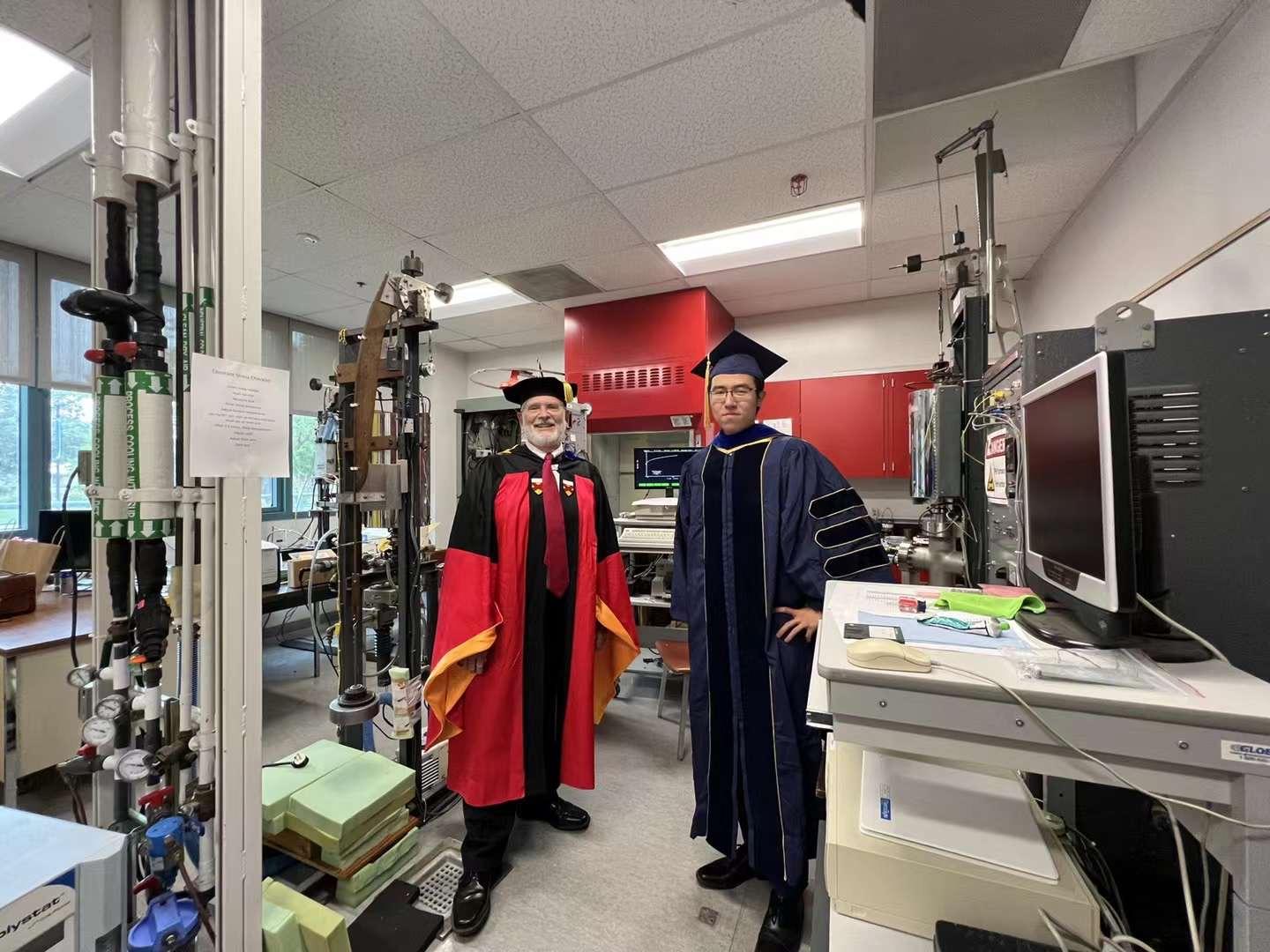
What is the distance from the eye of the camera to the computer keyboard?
279 cm

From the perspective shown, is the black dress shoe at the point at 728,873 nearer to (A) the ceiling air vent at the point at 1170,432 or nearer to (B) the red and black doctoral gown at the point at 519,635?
(B) the red and black doctoral gown at the point at 519,635

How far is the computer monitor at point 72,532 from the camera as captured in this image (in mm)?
2691

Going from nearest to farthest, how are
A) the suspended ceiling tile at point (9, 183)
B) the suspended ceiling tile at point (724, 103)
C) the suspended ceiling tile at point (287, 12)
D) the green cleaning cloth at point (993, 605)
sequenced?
the green cleaning cloth at point (993, 605) < the suspended ceiling tile at point (287, 12) < the suspended ceiling tile at point (724, 103) < the suspended ceiling tile at point (9, 183)

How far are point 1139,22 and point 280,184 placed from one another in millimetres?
3135

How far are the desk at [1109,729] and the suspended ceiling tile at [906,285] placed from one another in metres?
3.20

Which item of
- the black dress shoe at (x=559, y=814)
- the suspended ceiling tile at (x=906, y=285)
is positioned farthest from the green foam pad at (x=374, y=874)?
the suspended ceiling tile at (x=906, y=285)

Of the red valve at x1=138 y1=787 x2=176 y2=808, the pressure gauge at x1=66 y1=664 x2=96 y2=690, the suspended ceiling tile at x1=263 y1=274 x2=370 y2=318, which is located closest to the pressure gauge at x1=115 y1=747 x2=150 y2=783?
the red valve at x1=138 y1=787 x2=176 y2=808

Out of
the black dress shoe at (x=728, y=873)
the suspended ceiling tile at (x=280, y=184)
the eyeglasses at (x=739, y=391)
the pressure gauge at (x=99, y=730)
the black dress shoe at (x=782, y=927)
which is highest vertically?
the suspended ceiling tile at (x=280, y=184)

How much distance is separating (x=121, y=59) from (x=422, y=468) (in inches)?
50.5

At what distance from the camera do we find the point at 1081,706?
21.4 inches

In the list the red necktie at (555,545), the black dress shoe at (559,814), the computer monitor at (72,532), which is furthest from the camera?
the computer monitor at (72,532)

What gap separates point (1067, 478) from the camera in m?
0.79

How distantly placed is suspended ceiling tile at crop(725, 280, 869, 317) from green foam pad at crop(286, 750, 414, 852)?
11.2ft

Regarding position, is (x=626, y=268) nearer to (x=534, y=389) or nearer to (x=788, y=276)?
(x=788, y=276)
